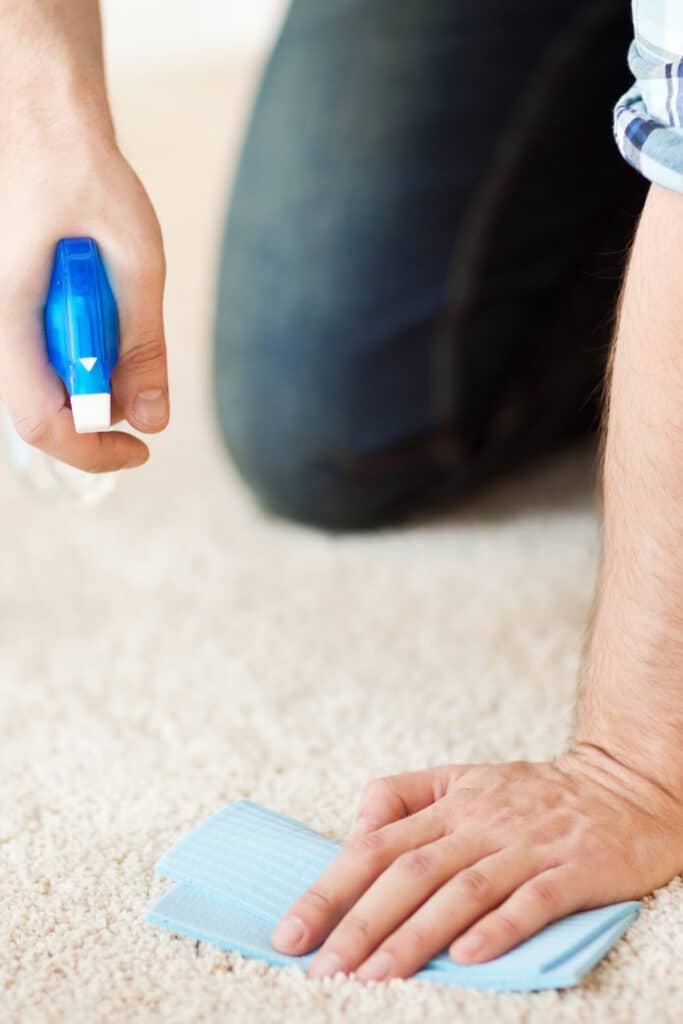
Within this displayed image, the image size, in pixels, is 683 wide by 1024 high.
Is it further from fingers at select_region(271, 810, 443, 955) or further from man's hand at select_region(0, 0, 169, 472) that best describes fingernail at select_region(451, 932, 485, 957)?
man's hand at select_region(0, 0, 169, 472)

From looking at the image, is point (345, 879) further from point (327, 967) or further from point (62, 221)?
point (62, 221)

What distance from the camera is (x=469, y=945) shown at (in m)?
0.58

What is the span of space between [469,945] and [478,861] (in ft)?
0.17

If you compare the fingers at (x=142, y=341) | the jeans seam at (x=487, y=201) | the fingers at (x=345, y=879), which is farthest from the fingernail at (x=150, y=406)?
the jeans seam at (x=487, y=201)

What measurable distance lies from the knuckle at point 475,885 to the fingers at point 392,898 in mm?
12

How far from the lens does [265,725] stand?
0.84 metres

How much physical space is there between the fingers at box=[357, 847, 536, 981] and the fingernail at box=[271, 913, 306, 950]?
0.03 m

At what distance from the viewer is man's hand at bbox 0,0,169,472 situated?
0.61m

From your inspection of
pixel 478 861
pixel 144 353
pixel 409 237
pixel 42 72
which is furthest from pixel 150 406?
pixel 409 237

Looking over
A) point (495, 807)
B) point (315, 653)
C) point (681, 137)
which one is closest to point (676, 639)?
point (495, 807)

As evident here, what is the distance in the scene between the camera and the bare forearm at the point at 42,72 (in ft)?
2.07

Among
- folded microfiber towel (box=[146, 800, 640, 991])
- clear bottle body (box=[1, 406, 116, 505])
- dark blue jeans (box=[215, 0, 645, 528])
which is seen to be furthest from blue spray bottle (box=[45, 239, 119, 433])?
dark blue jeans (box=[215, 0, 645, 528])

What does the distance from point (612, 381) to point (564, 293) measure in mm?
569

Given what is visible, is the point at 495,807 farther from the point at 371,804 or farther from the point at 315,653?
the point at 315,653
